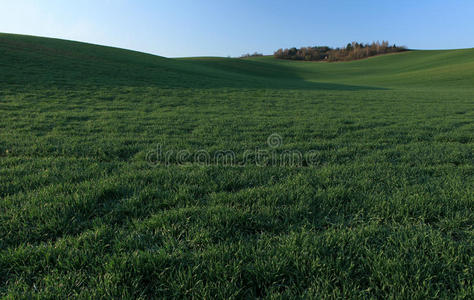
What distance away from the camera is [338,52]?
89312mm

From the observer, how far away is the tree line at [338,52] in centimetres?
8431

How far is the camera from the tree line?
277 feet

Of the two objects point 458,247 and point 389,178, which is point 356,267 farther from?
point 389,178

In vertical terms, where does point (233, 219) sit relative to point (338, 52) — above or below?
below

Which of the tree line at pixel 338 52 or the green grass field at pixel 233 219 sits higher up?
the tree line at pixel 338 52

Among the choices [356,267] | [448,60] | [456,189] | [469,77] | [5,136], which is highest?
[448,60]

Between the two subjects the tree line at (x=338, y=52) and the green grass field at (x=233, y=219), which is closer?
the green grass field at (x=233, y=219)

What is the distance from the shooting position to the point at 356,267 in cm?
207

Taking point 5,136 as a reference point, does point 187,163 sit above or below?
below

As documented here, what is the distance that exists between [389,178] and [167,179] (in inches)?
134

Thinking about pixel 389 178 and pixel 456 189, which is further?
pixel 389 178

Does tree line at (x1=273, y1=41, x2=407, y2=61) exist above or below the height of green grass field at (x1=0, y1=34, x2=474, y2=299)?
above

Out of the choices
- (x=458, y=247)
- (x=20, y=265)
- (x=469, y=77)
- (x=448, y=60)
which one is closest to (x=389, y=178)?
(x=458, y=247)

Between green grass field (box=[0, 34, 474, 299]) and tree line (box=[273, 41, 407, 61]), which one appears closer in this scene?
green grass field (box=[0, 34, 474, 299])
